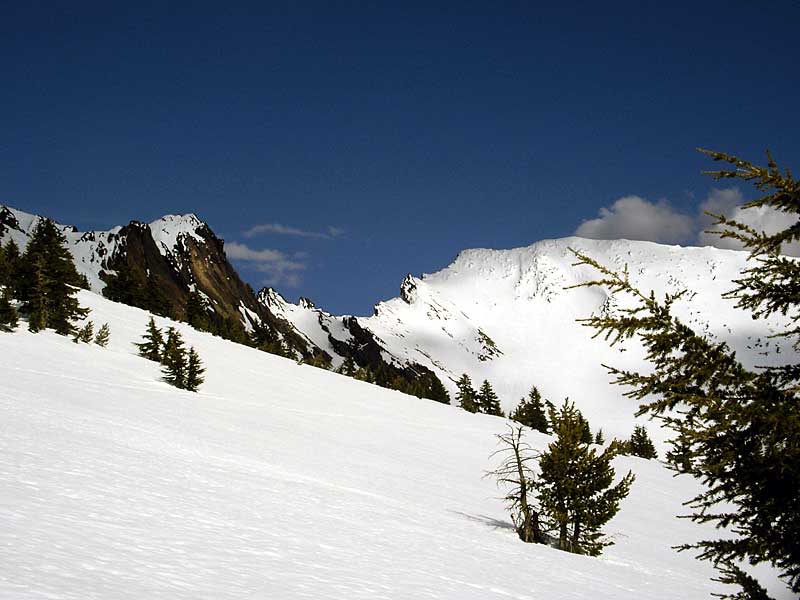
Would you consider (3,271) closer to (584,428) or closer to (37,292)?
(37,292)

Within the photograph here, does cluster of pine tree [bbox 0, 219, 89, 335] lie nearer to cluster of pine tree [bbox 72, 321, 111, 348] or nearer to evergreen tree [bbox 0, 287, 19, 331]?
cluster of pine tree [bbox 72, 321, 111, 348]

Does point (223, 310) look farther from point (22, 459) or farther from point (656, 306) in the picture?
point (656, 306)

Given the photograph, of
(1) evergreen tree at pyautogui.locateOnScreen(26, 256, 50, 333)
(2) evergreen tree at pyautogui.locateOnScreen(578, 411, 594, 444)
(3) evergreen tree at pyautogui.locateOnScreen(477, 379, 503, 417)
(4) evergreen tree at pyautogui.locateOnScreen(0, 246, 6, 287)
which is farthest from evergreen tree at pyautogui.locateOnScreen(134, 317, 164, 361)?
(3) evergreen tree at pyautogui.locateOnScreen(477, 379, 503, 417)

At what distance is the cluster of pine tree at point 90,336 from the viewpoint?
43487 millimetres

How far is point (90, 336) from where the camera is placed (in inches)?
1730

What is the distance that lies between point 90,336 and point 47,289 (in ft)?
14.4

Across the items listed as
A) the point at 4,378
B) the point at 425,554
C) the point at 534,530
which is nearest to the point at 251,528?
the point at 425,554

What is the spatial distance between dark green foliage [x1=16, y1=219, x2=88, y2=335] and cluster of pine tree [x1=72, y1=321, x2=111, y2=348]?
1.06 metres

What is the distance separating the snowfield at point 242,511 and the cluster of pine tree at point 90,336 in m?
4.11

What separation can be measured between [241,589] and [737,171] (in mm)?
6966

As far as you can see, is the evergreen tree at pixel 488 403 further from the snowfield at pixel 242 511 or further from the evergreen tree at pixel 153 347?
the evergreen tree at pixel 153 347

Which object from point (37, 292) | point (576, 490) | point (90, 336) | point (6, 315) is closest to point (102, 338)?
point (90, 336)

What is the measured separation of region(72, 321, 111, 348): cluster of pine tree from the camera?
143ft

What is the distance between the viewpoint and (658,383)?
5875mm
